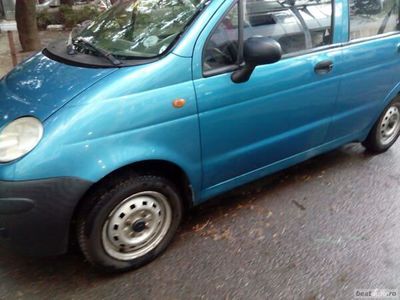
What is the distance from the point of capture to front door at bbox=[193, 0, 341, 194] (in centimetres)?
243

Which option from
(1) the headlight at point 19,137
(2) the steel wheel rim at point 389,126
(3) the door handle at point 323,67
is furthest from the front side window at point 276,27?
(2) the steel wheel rim at point 389,126

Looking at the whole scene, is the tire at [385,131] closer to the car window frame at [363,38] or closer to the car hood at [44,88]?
the car window frame at [363,38]

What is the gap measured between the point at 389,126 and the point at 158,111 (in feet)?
8.99

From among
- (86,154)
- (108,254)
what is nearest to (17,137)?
(86,154)

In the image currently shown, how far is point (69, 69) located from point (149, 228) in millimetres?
1089

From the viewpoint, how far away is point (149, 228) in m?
2.52

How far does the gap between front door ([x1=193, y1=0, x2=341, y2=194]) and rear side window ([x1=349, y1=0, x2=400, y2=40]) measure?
28 cm

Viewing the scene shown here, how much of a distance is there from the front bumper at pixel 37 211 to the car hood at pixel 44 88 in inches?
14.3

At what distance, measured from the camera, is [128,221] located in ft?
7.81

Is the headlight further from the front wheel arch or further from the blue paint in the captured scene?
the front wheel arch

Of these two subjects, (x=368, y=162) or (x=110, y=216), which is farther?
(x=368, y=162)

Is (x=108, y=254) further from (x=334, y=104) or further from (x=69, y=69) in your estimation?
(x=334, y=104)

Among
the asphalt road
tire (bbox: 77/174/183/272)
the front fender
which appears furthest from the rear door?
tire (bbox: 77/174/183/272)

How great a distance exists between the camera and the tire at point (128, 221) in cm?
221
